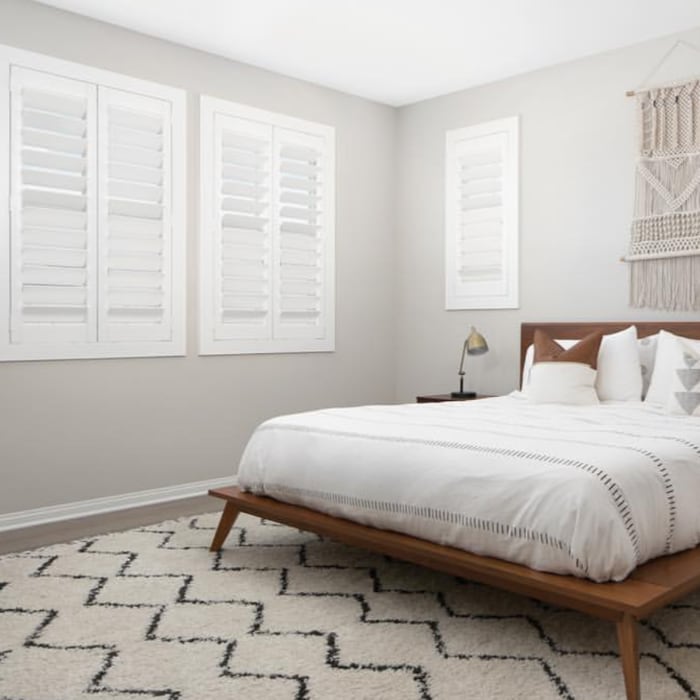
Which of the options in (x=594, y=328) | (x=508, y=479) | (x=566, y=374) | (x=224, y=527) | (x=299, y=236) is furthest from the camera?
(x=299, y=236)

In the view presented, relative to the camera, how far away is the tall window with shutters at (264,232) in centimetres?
453

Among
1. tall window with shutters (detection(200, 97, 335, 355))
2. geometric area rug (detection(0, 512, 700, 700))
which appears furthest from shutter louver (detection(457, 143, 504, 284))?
geometric area rug (detection(0, 512, 700, 700))

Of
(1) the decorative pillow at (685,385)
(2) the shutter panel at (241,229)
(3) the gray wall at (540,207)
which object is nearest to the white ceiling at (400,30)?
(3) the gray wall at (540,207)

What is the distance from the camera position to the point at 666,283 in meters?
4.23

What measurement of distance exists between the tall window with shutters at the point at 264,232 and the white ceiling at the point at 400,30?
402 millimetres

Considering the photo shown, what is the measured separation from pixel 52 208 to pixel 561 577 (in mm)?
2900

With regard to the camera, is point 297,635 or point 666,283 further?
point 666,283

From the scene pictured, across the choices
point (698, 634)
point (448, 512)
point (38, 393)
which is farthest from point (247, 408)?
point (698, 634)

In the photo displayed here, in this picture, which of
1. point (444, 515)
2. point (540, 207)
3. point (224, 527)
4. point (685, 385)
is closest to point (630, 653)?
point (444, 515)

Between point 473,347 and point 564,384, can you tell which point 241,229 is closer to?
point 473,347

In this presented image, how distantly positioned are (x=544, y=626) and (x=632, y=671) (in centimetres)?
51

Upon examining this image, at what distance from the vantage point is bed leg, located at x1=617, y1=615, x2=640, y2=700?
1.97m

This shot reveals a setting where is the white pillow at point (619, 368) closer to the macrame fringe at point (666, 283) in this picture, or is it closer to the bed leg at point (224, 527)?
the macrame fringe at point (666, 283)

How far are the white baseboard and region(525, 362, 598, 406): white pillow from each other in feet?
5.81
